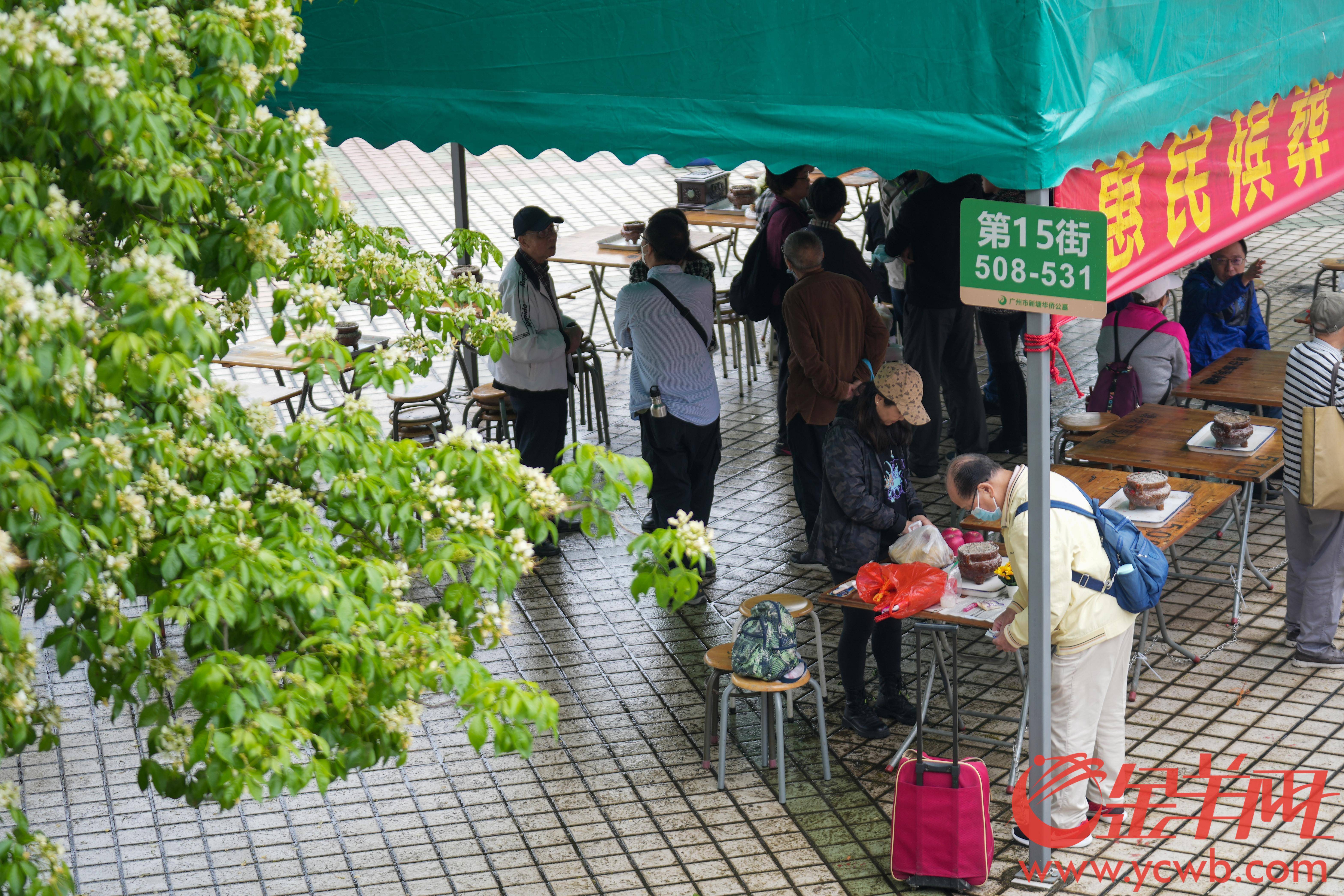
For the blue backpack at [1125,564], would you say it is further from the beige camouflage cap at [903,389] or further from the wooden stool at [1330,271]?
the wooden stool at [1330,271]

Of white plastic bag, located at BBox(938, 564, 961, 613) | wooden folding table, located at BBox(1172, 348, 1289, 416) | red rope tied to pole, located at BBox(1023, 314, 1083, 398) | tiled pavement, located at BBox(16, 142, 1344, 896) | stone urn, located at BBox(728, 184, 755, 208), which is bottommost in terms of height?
tiled pavement, located at BBox(16, 142, 1344, 896)

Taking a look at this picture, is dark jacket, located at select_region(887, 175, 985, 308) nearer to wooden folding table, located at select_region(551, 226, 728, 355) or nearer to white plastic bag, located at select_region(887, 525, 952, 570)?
wooden folding table, located at select_region(551, 226, 728, 355)

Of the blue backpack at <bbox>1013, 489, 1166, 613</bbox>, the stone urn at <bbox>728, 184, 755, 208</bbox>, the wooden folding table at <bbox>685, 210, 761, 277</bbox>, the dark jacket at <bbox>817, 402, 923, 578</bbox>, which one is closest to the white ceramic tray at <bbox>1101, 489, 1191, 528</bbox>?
the blue backpack at <bbox>1013, 489, 1166, 613</bbox>

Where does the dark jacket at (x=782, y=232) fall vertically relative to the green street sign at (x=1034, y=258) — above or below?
below

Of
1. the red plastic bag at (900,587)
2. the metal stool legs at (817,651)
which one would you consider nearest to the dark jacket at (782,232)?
the metal stool legs at (817,651)

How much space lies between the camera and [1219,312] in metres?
9.33

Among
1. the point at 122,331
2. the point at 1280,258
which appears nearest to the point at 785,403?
the point at 122,331

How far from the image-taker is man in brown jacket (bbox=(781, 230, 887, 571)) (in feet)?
26.3

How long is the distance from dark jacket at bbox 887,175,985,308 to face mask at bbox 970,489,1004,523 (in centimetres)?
263

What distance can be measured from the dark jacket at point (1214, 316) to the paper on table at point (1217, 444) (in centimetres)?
148

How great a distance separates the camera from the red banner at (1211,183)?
5219mm

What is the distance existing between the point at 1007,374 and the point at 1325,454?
338 centimetres

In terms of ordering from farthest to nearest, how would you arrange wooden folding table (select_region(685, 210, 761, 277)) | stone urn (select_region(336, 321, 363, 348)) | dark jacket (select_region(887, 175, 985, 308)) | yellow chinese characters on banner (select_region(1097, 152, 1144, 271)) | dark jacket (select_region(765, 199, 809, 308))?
1. wooden folding table (select_region(685, 210, 761, 277))
2. dark jacket (select_region(765, 199, 809, 308))
3. stone urn (select_region(336, 321, 363, 348))
4. dark jacket (select_region(887, 175, 985, 308))
5. yellow chinese characters on banner (select_region(1097, 152, 1144, 271))

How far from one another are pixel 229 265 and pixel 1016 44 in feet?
8.56
